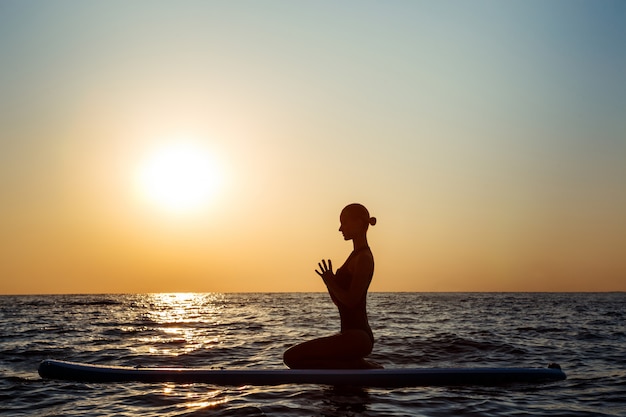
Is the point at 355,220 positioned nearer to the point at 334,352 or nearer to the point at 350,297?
the point at 350,297

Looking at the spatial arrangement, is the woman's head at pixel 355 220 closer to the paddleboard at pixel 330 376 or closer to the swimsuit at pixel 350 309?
the swimsuit at pixel 350 309

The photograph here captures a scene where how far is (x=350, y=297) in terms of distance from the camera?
766 cm

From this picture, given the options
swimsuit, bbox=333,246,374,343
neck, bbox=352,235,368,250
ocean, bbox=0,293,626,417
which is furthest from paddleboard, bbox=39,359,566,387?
neck, bbox=352,235,368,250

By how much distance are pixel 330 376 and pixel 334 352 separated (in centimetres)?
35

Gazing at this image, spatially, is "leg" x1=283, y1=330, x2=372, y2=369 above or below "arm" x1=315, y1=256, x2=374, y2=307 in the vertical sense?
Result: below

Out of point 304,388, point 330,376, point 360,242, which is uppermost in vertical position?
point 360,242

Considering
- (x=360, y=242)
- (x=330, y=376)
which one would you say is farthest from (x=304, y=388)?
(x=360, y=242)

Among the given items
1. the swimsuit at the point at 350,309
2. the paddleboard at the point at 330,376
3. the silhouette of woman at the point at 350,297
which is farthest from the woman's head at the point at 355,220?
the paddleboard at the point at 330,376

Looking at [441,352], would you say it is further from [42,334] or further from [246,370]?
[42,334]

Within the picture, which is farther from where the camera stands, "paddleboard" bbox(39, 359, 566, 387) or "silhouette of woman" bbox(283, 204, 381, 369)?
"paddleboard" bbox(39, 359, 566, 387)

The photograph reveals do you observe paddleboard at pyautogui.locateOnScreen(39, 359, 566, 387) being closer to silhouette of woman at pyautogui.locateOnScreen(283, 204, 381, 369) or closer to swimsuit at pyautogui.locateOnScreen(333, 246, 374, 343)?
silhouette of woman at pyautogui.locateOnScreen(283, 204, 381, 369)

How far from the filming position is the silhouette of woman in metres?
7.68

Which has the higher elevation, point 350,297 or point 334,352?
point 350,297

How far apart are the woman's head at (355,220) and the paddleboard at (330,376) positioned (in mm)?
1979
